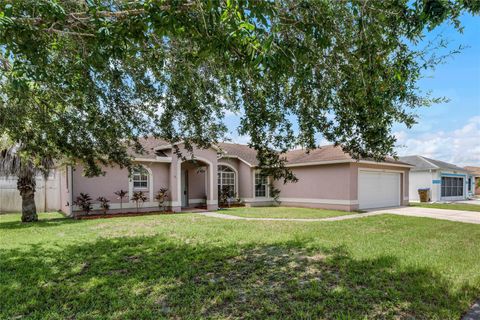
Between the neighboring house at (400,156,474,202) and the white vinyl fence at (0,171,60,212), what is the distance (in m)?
27.0

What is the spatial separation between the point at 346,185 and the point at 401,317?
13.9 meters

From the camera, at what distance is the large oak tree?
11.9 feet

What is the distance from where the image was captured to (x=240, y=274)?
5922 mm

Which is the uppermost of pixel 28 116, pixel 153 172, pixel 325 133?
pixel 28 116

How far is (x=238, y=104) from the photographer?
6746 millimetres

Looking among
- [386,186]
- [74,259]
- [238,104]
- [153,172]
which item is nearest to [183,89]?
[238,104]

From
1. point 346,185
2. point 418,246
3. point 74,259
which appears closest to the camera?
point 74,259

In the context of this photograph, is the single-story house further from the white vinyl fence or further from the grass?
the grass

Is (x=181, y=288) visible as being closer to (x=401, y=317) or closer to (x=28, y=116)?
(x=401, y=317)

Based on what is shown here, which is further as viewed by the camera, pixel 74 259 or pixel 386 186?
pixel 386 186

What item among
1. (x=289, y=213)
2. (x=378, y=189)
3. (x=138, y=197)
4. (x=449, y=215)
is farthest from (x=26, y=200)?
(x=449, y=215)

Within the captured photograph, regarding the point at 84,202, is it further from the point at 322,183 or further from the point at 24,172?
the point at 322,183

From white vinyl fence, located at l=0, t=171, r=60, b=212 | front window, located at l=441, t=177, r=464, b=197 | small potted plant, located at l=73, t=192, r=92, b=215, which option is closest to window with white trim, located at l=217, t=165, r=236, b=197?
small potted plant, located at l=73, t=192, r=92, b=215

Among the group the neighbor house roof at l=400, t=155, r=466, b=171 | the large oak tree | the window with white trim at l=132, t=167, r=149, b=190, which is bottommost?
the window with white trim at l=132, t=167, r=149, b=190
